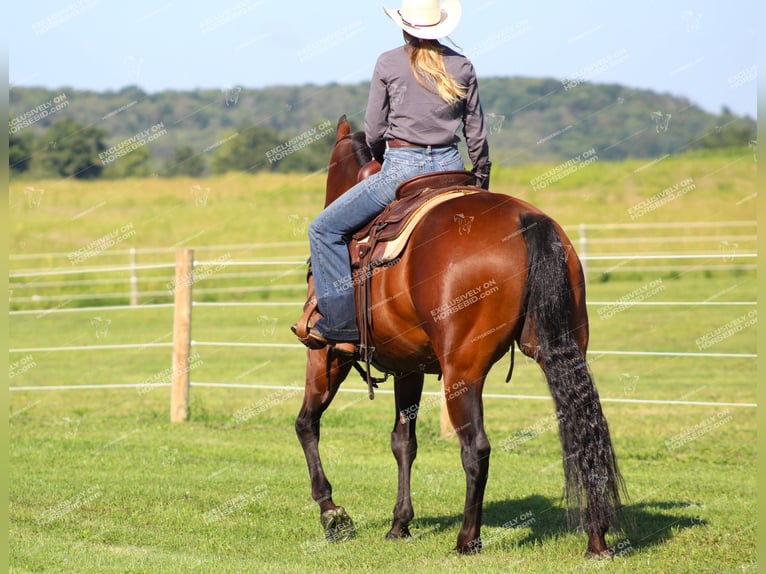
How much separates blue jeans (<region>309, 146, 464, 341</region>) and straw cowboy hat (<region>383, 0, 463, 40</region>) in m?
0.70

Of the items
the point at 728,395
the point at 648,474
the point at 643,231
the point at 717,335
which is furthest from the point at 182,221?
the point at 648,474

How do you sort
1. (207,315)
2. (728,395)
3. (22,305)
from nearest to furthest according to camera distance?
(728,395) < (207,315) < (22,305)

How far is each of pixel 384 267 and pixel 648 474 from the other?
4.15 metres

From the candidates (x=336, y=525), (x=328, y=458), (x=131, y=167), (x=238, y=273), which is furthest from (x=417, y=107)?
(x=131, y=167)

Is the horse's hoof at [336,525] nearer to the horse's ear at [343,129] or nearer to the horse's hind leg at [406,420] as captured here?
the horse's hind leg at [406,420]

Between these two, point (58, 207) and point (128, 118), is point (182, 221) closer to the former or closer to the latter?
point (58, 207)

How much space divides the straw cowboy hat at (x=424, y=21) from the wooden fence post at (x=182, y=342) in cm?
624

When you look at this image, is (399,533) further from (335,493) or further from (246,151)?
(246,151)

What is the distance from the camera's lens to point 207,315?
926 inches

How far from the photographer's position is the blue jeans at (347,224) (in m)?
6.00

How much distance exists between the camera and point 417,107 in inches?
232

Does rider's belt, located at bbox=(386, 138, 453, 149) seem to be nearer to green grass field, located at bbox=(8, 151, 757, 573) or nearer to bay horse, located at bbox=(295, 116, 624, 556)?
bay horse, located at bbox=(295, 116, 624, 556)

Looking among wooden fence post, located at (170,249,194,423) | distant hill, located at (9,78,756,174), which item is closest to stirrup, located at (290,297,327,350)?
wooden fence post, located at (170,249,194,423)

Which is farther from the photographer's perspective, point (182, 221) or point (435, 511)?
point (182, 221)
